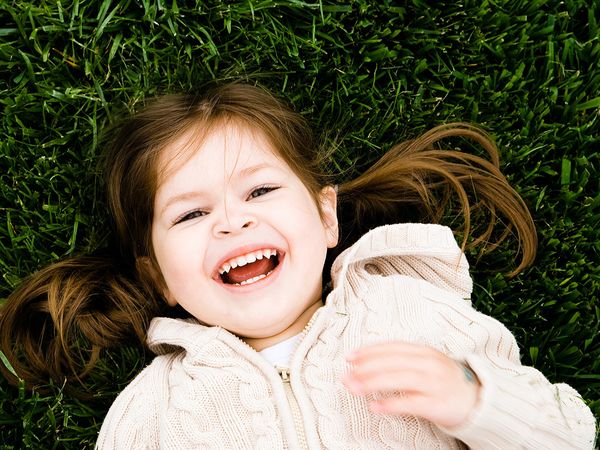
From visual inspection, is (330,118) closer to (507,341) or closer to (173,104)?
(173,104)

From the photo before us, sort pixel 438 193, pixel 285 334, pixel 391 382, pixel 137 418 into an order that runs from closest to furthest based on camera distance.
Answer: pixel 391 382, pixel 137 418, pixel 285 334, pixel 438 193

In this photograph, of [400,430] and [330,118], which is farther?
[330,118]

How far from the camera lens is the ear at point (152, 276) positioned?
263cm

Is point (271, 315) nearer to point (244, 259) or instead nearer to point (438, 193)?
point (244, 259)

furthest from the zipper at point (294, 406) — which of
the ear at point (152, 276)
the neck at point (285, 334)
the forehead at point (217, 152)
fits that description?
the forehead at point (217, 152)

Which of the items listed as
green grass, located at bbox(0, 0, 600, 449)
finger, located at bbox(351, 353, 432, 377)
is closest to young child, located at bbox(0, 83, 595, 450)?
finger, located at bbox(351, 353, 432, 377)

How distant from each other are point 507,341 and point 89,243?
1559 mm

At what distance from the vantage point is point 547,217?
113 inches

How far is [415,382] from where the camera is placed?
192 cm

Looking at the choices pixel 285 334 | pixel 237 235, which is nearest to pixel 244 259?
pixel 237 235

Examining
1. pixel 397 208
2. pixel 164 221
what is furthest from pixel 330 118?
pixel 164 221

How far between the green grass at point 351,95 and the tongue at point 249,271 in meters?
0.58

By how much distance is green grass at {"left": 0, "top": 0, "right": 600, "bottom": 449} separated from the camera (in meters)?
2.79

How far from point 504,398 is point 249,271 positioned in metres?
0.89
